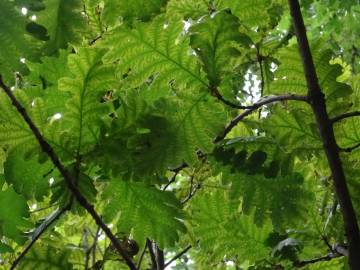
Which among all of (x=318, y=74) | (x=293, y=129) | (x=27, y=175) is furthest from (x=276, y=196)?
(x=27, y=175)

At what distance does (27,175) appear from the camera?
99cm

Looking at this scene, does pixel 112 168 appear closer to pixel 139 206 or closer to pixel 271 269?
pixel 139 206

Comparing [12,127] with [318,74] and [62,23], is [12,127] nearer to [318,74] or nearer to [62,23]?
→ [62,23]

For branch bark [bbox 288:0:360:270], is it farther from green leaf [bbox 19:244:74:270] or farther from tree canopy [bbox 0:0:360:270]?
green leaf [bbox 19:244:74:270]

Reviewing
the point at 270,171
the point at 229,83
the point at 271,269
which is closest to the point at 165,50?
the point at 229,83

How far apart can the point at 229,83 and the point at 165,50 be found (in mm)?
174

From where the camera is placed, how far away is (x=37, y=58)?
0.94 m

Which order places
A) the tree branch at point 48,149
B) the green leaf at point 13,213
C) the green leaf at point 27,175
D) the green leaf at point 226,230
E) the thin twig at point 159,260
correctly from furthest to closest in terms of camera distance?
the thin twig at point 159,260 < the green leaf at point 226,230 < the green leaf at point 13,213 < the green leaf at point 27,175 < the tree branch at point 48,149

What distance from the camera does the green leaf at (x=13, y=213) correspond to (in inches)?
42.8

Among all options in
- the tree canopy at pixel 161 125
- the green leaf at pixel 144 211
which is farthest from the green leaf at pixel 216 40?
the green leaf at pixel 144 211

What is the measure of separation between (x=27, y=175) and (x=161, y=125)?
0.92ft

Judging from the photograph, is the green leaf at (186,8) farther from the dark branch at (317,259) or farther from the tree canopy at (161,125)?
the dark branch at (317,259)

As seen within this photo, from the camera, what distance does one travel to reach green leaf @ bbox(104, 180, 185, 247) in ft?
3.31

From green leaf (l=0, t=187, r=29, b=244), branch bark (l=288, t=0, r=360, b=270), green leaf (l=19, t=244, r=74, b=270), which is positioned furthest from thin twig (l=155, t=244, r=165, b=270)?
branch bark (l=288, t=0, r=360, b=270)
